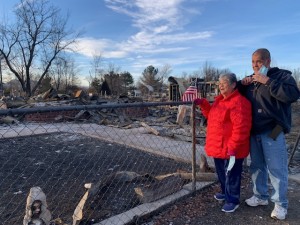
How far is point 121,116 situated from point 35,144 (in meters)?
7.29

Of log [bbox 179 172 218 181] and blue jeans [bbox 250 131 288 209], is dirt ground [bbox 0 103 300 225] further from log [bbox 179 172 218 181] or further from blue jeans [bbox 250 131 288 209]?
blue jeans [bbox 250 131 288 209]

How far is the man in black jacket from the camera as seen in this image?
9.78 feet

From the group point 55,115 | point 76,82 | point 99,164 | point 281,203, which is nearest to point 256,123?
point 281,203

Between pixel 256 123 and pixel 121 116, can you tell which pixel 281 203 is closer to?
pixel 256 123

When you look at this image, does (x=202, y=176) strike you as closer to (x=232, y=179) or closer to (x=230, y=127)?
(x=232, y=179)

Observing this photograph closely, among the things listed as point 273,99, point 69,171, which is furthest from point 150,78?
point 273,99

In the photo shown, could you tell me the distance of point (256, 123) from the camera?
10.6 feet

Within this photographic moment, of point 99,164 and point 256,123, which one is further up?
point 256,123

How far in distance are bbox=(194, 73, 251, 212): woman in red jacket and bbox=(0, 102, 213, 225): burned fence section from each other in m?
0.47

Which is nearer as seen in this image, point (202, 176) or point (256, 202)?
point (256, 202)

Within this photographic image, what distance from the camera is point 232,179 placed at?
11.2 feet

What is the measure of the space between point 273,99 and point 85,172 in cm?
366

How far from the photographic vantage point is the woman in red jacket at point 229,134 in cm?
316

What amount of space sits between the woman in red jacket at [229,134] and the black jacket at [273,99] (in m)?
0.11
